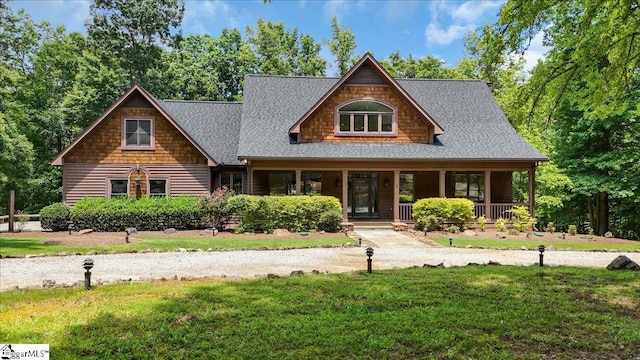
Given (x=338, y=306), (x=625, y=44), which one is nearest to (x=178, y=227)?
(x=338, y=306)

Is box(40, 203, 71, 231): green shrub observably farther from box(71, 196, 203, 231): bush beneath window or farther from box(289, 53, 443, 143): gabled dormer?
box(289, 53, 443, 143): gabled dormer

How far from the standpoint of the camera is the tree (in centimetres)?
4269

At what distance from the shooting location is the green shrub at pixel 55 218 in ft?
58.4

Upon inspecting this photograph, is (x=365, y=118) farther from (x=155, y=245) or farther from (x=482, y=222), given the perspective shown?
(x=155, y=245)

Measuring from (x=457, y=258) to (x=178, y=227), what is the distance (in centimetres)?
1187

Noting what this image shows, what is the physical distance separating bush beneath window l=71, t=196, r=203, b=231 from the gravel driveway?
21.1 feet

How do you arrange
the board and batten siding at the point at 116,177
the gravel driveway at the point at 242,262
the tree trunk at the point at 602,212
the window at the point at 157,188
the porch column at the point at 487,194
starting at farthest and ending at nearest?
the tree trunk at the point at 602,212 < the porch column at the point at 487,194 < the window at the point at 157,188 < the board and batten siding at the point at 116,177 < the gravel driveway at the point at 242,262

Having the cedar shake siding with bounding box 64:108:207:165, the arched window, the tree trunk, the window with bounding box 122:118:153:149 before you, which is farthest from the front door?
the tree trunk

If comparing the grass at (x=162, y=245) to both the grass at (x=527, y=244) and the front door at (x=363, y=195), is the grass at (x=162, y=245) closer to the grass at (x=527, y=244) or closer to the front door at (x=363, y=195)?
the grass at (x=527, y=244)

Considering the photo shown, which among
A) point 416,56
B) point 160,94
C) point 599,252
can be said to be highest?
point 416,56

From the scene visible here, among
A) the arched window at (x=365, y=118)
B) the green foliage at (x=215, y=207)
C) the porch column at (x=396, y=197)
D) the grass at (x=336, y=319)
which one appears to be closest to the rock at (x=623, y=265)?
the grass at (x=336, y=319)

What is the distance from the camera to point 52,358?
444 cm

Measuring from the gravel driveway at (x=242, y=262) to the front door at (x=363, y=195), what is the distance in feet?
27.1

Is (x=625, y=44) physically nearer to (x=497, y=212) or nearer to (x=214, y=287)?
(x=214, y=287)
